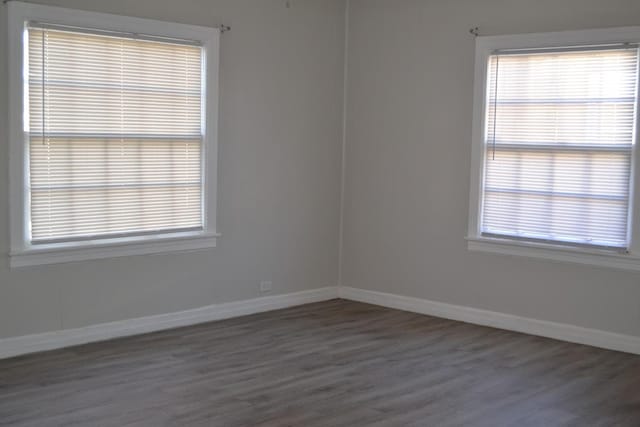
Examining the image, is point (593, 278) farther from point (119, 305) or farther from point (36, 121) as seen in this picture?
point (36, 121)

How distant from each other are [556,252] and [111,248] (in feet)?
10.5

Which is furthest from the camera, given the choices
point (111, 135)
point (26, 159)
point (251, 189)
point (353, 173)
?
point (353, 173)

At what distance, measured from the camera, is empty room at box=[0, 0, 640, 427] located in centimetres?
449

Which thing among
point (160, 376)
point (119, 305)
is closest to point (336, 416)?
point (160, 376)

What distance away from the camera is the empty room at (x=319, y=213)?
449cm

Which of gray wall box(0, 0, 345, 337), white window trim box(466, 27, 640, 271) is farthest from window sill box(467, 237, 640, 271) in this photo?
gray wall box(0, 0, 345, 337)

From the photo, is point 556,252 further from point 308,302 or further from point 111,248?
point 111,248

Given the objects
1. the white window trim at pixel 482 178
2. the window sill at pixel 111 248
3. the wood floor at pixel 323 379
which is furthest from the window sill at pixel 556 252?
the window sill at pixel 111 248

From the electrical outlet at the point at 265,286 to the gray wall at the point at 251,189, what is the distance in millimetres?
66

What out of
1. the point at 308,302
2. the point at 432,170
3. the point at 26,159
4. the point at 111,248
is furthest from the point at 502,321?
the point at 26,159

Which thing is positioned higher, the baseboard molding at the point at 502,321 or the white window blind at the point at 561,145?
the white window blind at the point at 561,145

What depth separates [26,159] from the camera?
4820 mm

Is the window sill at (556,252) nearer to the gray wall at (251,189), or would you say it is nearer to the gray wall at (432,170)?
the gray wall at (432,170)

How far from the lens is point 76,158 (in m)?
5.06
